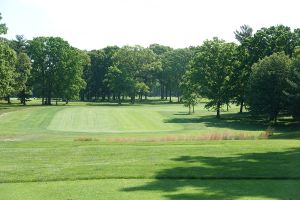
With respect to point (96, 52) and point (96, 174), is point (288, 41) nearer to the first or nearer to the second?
point (96, 174)

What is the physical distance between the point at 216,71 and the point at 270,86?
14.8 m

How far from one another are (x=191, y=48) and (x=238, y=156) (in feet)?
472

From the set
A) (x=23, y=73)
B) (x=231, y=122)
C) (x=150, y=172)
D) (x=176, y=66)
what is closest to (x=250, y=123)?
(x=231, y=122)

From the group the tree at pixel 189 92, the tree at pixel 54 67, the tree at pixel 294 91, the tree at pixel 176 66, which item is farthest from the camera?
the tree at pixel 176 66

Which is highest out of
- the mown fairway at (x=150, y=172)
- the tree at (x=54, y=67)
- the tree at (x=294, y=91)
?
the tree at (x=54, y=67)

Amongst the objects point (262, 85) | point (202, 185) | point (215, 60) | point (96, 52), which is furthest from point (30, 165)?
point (96, 52)

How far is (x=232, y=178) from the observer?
14.1m

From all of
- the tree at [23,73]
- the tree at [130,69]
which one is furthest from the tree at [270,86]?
the tree at [130,69]

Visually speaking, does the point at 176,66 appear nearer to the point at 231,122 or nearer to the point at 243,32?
the point at 243,32

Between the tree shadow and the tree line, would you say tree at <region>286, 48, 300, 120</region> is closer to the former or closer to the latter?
the tree line

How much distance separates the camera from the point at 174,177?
1414cm

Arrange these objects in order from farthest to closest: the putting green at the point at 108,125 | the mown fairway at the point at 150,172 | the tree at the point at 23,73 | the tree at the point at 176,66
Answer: the tree at the point at 176,66 → the tree at the point at 23,73 → the putting green at the point at 108,125 → the mown fairway at the point at 150,172

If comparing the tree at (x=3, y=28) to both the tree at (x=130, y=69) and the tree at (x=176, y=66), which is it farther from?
the tree at (x=176, y=66)

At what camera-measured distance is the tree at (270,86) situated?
59531 millimetres
